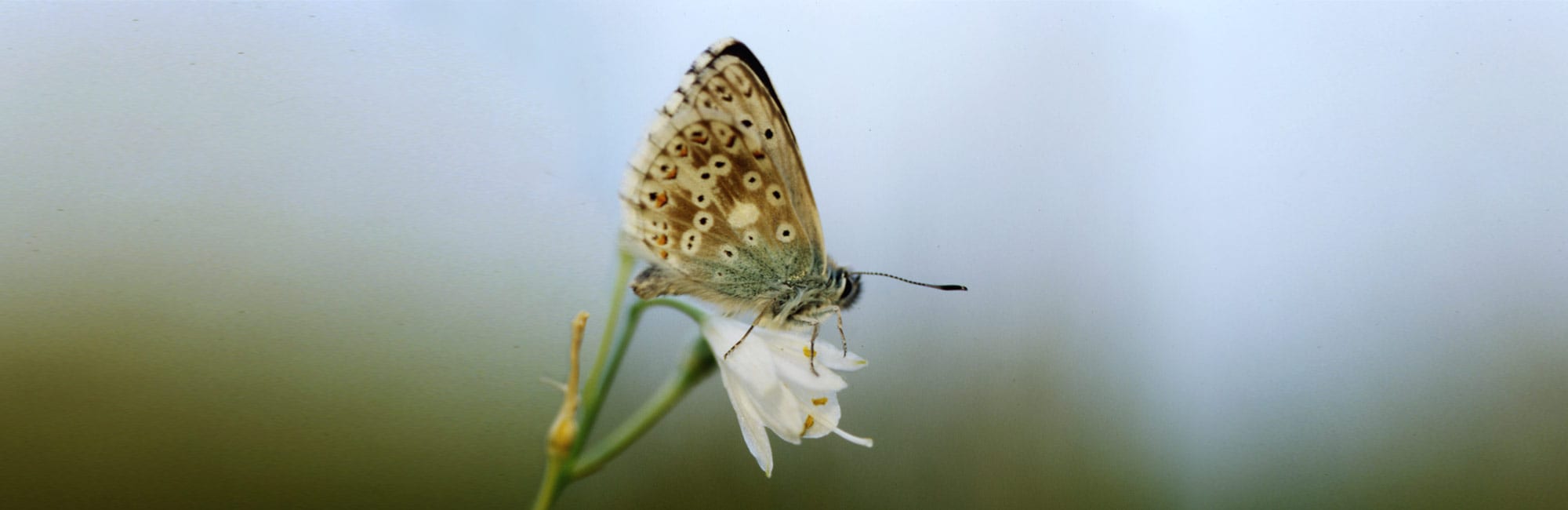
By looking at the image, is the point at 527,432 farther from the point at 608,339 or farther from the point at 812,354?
the point at 812,354

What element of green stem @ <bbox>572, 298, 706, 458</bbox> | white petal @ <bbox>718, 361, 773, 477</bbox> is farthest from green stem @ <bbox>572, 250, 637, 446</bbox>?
white petal @ <bbox>718, 361, 773, 477</bbox>

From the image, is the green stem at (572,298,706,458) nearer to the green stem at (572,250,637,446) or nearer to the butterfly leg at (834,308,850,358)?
the green stem at (572,250,637,446)

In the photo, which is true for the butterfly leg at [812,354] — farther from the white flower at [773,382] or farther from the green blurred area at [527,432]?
the green blurred area at [527,432]

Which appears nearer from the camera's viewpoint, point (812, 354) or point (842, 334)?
point (812, 354)

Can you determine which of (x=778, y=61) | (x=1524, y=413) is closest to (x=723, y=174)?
(x=778, y=61)

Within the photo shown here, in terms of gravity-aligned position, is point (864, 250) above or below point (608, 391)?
above

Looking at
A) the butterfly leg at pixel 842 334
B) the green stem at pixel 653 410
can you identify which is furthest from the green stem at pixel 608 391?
the butterfly leg at pixel 842 334

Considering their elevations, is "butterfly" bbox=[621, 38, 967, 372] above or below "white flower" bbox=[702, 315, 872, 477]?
above

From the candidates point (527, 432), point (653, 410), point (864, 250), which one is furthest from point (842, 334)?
point (527, 432)
